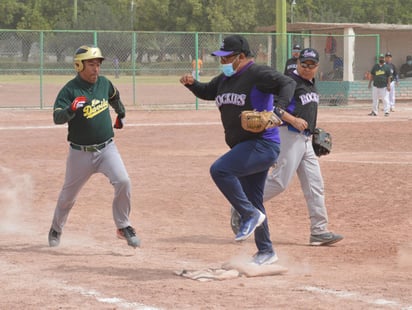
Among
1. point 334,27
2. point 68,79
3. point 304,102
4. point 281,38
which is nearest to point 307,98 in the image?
point 304,102

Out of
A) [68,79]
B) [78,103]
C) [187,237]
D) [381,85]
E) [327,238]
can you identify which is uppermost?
[78,103]

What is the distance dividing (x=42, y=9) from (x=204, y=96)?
68540 mm

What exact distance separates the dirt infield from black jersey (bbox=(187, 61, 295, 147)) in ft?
3.86

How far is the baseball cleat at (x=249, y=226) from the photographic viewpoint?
22.9ft

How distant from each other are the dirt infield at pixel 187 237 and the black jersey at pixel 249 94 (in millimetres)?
1175

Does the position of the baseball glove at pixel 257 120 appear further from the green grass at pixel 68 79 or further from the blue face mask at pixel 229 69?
the green grass at pixel 68 79

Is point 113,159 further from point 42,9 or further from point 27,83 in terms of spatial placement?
point 42,9

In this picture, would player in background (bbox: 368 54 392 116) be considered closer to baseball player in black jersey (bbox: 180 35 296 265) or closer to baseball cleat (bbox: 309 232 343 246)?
baseball cleat (bbox: 309 232 343 246)

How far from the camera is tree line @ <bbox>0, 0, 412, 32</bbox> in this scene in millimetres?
67438

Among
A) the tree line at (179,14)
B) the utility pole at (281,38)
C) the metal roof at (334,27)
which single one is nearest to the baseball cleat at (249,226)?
the utility pole at (281,38)

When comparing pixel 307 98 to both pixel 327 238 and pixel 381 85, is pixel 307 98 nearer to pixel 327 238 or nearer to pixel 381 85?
pixel 327 238

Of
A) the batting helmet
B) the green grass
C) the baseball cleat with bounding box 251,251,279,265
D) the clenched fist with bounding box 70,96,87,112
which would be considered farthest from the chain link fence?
the baseball cleat with bounding box 251,251,279,265

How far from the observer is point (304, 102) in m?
8.98

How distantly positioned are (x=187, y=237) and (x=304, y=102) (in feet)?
6.63
